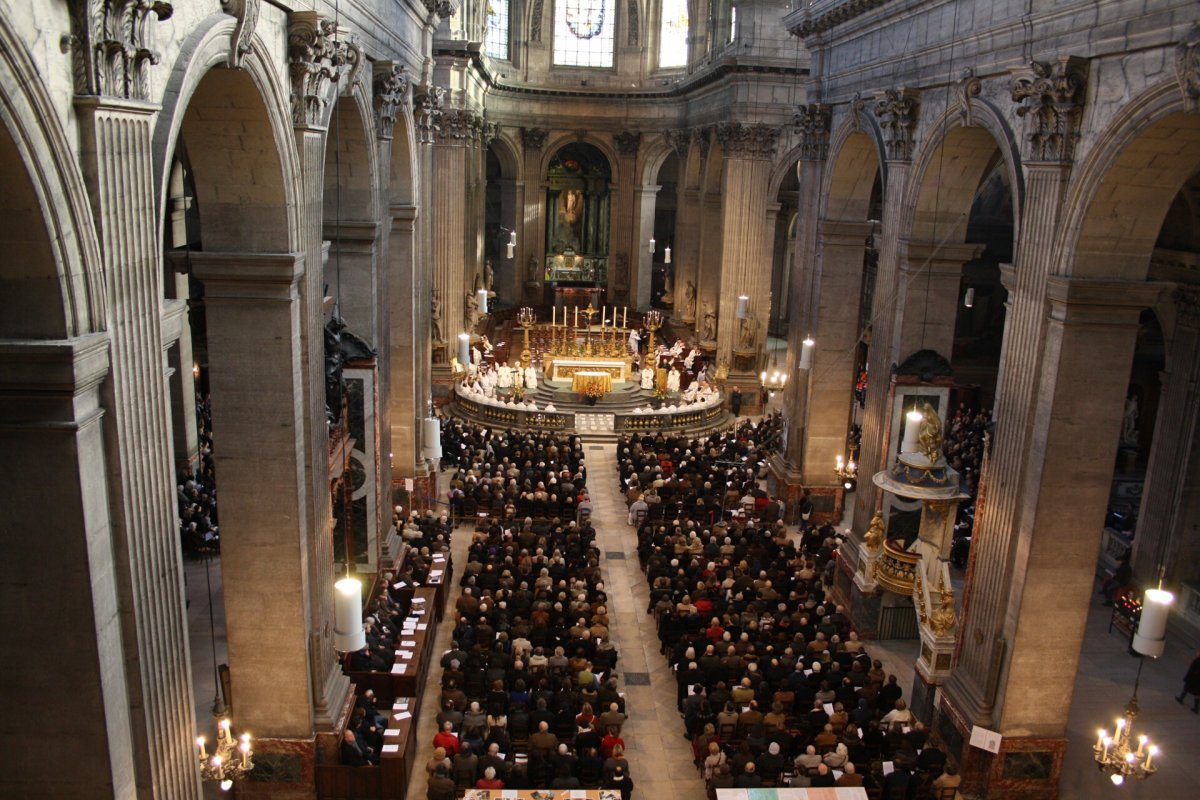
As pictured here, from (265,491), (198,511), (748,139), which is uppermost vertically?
(748,139)

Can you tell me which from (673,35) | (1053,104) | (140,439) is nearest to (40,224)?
(140,439)

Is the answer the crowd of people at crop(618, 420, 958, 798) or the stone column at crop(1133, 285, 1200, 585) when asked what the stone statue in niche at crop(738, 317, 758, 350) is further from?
the stone column at crop(1133, 285, 1200, 585)

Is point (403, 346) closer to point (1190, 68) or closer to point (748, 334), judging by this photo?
point (1190, 68)

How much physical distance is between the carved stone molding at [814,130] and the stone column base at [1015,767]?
12.3 m

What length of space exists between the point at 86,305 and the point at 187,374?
1652cm

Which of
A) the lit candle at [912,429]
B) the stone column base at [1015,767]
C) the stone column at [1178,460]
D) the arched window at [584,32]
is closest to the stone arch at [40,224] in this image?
the lit candle at [912,429]

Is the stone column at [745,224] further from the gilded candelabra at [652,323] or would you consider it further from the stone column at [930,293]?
the stone column at [930,293]

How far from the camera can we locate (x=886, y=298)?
680 inches

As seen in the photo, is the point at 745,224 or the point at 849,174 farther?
the point at 745,224

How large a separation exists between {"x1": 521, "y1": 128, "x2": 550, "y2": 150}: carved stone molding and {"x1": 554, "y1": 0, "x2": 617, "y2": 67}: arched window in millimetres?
3120

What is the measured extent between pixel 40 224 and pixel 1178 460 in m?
18.6

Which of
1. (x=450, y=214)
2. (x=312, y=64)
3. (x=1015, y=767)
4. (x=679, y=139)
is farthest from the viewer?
(x=679, y=139)

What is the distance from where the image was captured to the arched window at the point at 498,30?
41.4 m

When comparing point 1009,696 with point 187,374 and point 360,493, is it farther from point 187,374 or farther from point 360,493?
point 187,374
